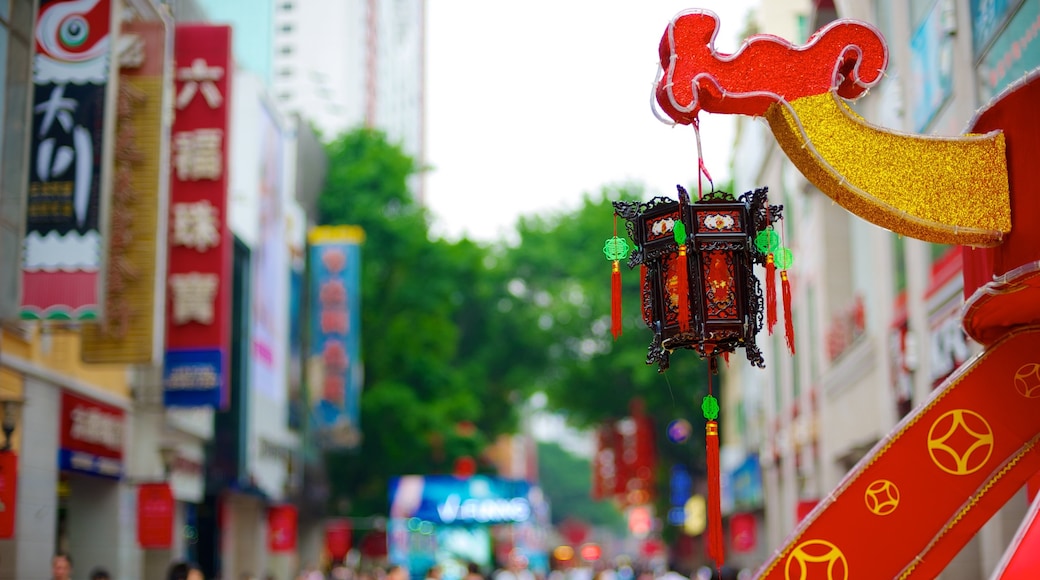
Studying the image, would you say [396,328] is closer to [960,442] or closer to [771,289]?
[960,442]

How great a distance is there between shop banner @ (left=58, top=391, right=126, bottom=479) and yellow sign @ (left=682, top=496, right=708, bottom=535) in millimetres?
21330

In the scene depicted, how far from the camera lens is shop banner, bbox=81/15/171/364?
14844mm

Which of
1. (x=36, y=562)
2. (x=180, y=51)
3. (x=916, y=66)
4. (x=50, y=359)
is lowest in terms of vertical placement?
(x=36, y=562)

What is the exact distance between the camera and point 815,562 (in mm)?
7055

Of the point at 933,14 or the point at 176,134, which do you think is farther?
the point at 176,134

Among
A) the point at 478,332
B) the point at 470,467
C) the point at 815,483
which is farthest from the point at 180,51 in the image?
the point at 478,332

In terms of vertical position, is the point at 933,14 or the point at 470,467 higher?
the point at 933,14

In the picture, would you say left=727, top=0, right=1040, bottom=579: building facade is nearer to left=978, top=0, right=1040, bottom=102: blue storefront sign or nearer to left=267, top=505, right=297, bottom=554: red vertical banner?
left=978, top=0, right=1040, bottom=102: blue storefront sign

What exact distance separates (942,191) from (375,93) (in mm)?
51777

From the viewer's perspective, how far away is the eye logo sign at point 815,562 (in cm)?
704

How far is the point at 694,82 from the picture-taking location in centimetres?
623

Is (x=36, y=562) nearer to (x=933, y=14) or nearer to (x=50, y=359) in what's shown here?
(x=50, y=359)

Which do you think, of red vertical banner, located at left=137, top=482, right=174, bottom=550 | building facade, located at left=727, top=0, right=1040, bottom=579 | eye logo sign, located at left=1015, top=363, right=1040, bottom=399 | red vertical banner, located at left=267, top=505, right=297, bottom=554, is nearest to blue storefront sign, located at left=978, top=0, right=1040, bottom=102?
building facade, located at left=727, top=0, right=1040, bottom=579

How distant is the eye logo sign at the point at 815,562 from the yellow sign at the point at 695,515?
Result: 100 feet
